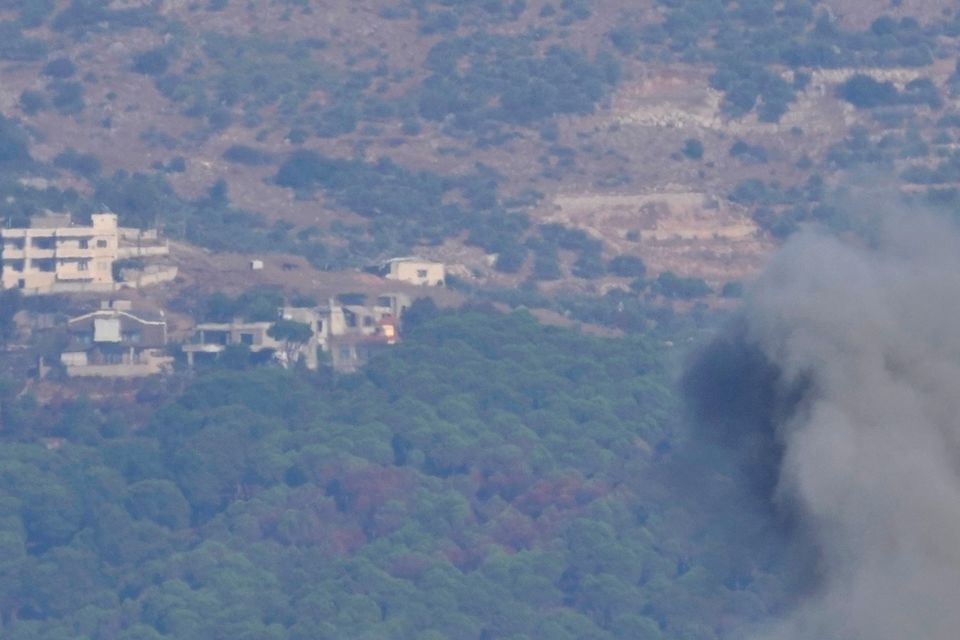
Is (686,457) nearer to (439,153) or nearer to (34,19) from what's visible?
(439,153)

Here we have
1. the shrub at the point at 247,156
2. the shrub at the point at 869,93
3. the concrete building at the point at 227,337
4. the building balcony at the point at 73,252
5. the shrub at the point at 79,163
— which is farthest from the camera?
the shrub at the point at 869,93

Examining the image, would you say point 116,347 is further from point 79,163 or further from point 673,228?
point 673,228

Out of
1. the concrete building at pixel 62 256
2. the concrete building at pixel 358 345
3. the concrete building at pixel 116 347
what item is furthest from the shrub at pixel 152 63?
the concrete building at pixel 116 347

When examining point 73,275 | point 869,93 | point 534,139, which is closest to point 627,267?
point 534,139

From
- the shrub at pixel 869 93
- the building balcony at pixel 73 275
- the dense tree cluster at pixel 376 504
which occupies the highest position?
the shrub at pixel 869 93

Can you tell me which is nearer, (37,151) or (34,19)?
(37,151)

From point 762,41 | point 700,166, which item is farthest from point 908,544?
point 762,41

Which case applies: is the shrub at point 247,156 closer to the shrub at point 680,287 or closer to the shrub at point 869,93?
the shrub at point 680,287

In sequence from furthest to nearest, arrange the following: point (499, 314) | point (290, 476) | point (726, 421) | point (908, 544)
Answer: point (499, 314), point (290, 476), point (726, 421), point (908, 544)

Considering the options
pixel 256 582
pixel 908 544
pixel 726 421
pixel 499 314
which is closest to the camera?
pixel 908 544
